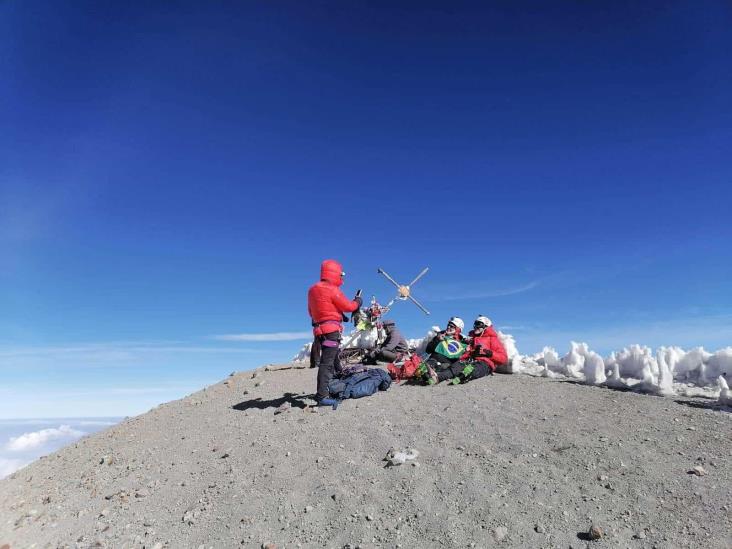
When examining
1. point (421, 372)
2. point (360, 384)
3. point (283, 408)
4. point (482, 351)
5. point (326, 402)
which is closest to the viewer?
point (326, 402)

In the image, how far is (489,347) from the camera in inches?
506

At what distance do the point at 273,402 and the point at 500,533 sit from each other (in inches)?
288

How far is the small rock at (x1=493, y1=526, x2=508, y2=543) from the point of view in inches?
199

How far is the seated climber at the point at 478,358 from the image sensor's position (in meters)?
11.6

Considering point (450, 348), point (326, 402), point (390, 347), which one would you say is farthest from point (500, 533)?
point (390, 347)

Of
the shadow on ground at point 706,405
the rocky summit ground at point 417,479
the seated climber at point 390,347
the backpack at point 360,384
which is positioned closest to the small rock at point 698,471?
the rocky summit ground at point 417,479

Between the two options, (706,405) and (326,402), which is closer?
(706,405)

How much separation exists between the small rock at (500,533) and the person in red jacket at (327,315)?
5.37m

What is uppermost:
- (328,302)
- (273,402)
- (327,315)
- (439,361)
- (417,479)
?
(328,302)

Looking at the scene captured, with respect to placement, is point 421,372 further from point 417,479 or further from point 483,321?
point 417,479

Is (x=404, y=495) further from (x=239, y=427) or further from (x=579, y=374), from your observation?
(x=579, y=374)

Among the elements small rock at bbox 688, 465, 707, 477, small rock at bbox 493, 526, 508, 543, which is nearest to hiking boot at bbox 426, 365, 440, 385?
small rock at bbox 688, 465, 707, 477

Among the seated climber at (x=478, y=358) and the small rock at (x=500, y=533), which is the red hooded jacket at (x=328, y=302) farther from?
the small rock at (x=500, y=533)

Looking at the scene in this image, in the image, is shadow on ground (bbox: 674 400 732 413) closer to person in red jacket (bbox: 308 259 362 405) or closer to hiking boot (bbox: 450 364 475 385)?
hiking boot (bbox: 450 364 475 385)
